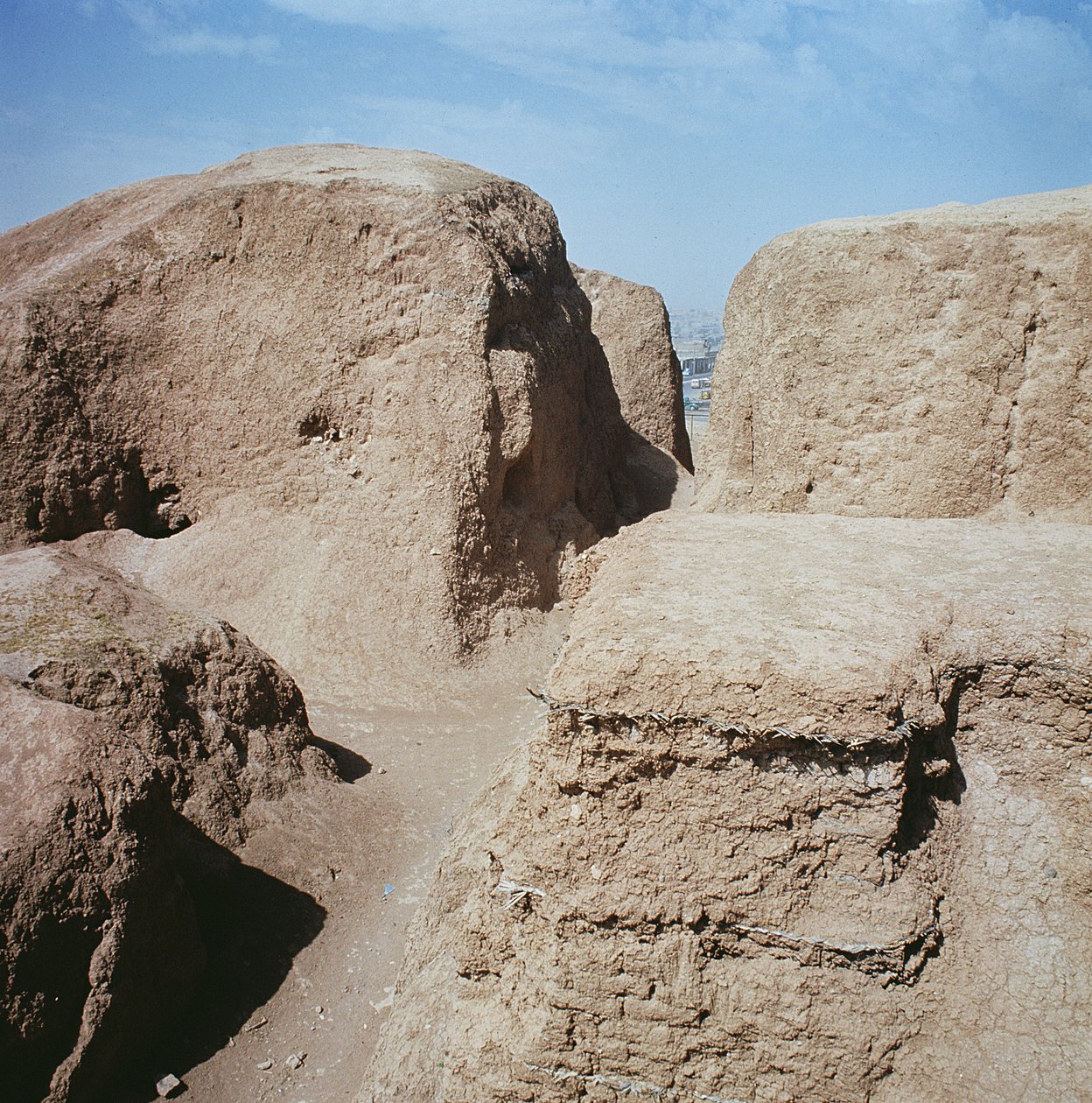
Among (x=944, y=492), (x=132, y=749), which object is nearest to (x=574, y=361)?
(x=944, y=492)

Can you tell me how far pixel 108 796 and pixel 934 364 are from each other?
4019 millimetres

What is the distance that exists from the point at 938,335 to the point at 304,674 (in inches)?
166

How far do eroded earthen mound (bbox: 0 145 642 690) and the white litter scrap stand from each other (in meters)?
3.84

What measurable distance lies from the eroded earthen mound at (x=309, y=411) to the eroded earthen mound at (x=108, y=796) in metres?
1.88

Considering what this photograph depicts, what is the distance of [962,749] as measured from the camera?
2.44 meters

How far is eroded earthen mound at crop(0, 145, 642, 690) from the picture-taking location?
6371 mm

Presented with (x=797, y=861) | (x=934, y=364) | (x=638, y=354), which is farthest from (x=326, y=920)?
(x=638, y=354)

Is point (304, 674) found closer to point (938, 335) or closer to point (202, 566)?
point (202, 566)

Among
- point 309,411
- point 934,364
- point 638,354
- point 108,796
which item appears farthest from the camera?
point 638,354

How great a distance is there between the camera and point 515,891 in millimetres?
2422

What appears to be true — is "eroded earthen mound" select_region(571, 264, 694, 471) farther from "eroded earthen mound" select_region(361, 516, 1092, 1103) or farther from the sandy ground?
"eroded earthen mound" select_region(361, 516, 1092, 1103)

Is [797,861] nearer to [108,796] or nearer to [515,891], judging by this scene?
[515,891]

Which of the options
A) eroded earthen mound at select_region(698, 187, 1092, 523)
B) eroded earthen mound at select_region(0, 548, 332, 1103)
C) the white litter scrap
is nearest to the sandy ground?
eroded earthen mound at select_region(0, 548, 332, 1103)

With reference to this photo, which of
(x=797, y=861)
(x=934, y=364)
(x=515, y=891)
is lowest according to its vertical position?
(x=515, y=891)
